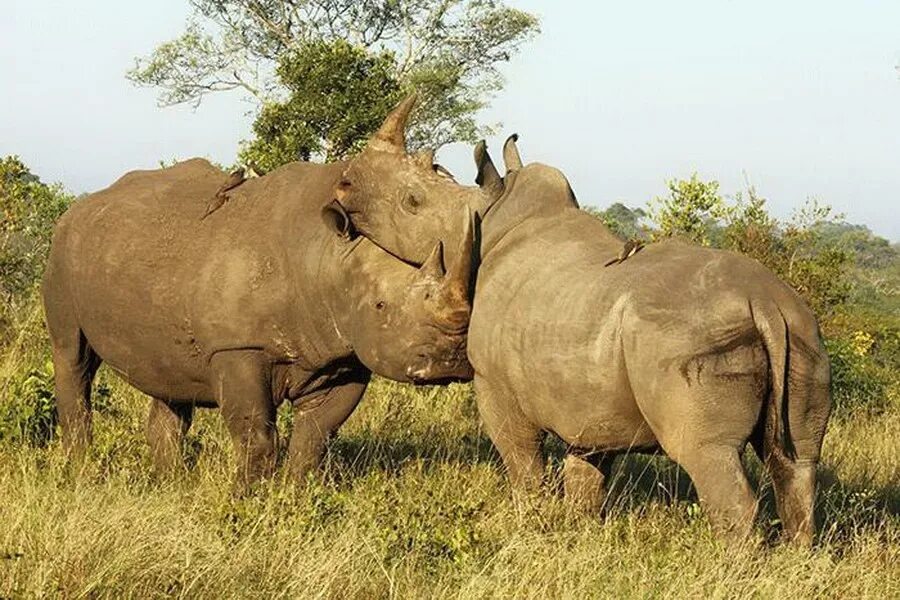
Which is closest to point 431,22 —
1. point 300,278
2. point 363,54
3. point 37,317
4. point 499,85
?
point 499,85

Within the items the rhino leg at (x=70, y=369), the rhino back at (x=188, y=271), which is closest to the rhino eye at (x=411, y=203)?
the rhino back at (x=188, y=271)

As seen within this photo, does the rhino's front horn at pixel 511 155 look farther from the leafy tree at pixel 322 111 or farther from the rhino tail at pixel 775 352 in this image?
the leafy tree at pixel 322 111

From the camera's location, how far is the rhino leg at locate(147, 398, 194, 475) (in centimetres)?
865

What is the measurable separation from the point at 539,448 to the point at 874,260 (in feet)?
135

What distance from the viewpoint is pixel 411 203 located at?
7410 millimetres

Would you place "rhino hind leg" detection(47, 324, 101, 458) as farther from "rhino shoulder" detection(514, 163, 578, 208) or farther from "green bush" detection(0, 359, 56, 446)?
"rhino shoulder" detection(514, 163, 578, 208)

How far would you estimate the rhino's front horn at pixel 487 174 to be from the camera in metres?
7.34

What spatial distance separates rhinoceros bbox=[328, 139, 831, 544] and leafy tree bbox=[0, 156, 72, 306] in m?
8.56

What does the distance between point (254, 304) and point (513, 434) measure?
158 centimetres

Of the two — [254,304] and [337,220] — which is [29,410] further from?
[337,220]

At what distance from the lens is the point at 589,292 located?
6.38 m

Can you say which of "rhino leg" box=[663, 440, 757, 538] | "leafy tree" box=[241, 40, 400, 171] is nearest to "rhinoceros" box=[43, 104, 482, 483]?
"rhino leg" box=[663, 440, 757, 538]

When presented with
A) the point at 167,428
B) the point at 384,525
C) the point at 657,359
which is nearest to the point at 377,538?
the point at 384,525

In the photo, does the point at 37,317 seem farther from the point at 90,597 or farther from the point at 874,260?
the point at 874,260
